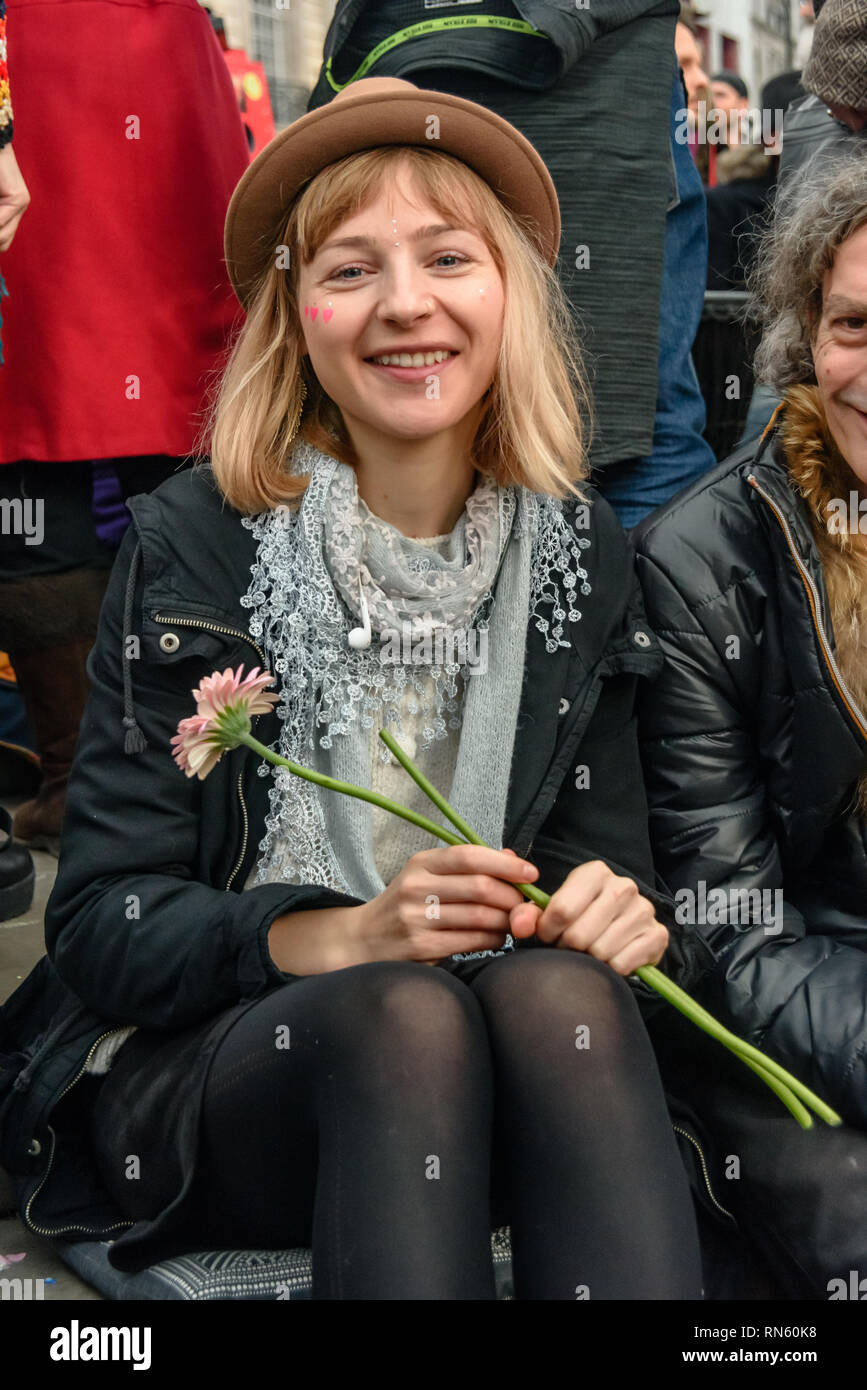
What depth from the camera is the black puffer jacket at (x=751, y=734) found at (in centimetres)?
216

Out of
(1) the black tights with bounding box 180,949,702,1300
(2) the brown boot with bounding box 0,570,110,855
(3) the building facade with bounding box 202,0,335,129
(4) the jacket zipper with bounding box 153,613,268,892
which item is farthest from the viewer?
(3) the building facade with bounding box 202,0,335,129

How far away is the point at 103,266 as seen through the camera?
3125 millimetres

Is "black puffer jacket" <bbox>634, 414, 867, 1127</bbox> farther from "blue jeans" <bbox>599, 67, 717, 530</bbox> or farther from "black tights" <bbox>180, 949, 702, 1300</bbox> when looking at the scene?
"blue jeans" <bbox>599, 67, 717, 530</bbox>

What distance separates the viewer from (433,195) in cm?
214

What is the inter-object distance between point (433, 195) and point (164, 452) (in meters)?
1.19

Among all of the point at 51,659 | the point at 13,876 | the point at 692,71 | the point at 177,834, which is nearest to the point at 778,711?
the point at 177,834

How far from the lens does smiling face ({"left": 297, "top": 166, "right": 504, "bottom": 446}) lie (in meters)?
2.12

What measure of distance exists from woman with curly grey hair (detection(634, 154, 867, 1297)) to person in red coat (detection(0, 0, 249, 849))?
49.5 inches

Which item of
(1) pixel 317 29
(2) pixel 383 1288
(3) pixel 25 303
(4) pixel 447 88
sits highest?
(1) pixel 317 29

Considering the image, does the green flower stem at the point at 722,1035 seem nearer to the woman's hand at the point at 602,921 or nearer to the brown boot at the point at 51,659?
the woman's hand at the point at 602,921

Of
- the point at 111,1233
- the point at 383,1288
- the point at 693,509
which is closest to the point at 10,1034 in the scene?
the point at 111,1233

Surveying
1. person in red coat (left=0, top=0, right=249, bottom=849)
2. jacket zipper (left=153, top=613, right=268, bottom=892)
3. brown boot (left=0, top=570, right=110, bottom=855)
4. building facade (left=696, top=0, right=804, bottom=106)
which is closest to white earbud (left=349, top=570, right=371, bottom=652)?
jacket zipper (left=153, top=613, right=268, bottom=892)

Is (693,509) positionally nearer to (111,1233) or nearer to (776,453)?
(776,453)

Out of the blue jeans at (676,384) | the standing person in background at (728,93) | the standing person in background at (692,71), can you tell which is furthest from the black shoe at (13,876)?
the standing person in background at (728,93)
